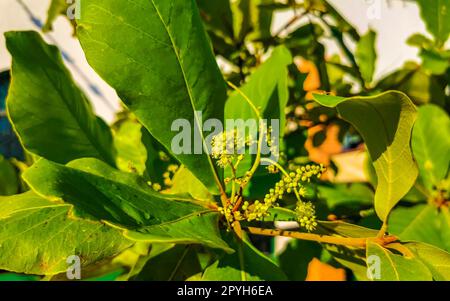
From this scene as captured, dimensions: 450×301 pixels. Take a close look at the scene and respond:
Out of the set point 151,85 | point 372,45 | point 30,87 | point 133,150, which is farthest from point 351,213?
point 30,87

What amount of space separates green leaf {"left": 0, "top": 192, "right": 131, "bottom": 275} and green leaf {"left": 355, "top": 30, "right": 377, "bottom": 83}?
104 centimetres

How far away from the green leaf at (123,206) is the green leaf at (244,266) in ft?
0.45

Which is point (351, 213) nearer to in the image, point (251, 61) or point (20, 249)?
point (251, 61)

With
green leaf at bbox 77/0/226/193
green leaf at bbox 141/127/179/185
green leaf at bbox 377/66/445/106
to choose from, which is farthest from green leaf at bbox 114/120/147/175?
green leaf at bbox 377/66/445/106

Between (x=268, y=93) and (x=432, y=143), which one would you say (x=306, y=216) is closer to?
(x=268, y=93)

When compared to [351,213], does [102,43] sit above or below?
above

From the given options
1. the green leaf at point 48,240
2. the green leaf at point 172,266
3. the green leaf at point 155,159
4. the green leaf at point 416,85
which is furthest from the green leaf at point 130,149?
the green leaf at point 416,85

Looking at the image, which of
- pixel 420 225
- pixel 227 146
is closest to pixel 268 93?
pixel 227 146

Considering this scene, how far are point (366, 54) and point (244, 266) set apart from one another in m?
0.94

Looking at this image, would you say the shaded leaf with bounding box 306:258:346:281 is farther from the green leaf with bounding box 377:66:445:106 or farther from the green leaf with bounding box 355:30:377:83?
the green leaf with bounding box 355:30:377:83

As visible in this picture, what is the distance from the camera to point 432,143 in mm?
1309

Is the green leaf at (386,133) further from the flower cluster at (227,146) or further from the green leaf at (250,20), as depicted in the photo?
the green leaf at (250,20)

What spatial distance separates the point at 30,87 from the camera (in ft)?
2.86
